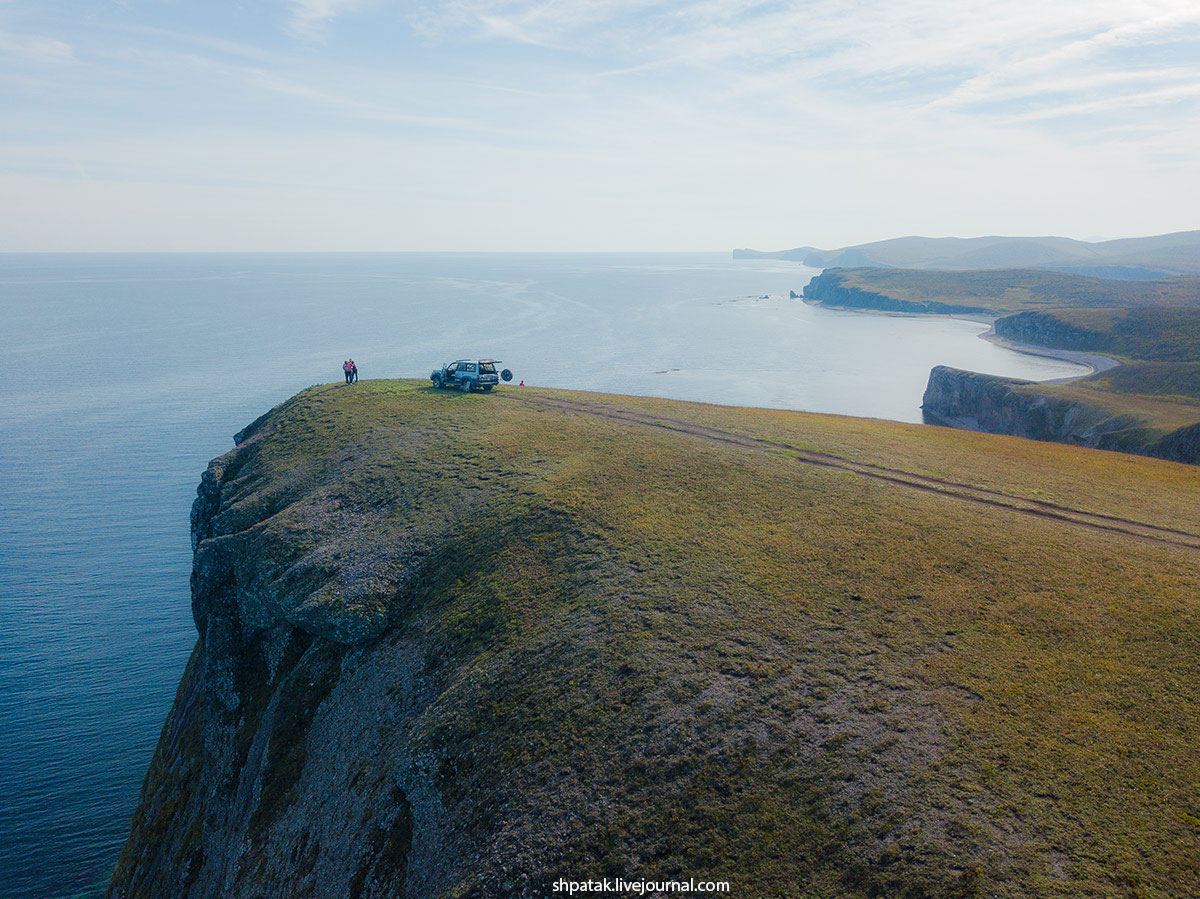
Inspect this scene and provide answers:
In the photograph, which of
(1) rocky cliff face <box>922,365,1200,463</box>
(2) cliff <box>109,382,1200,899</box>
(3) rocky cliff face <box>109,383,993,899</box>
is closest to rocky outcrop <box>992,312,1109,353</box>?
(1) rocky cliff face <box>922,365,1200,463</box>

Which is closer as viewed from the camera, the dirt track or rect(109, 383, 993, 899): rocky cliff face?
rect(109, 383, 993, 899): rocky cliff face

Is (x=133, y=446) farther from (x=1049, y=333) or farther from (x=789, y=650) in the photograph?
(x=1049, y=333)

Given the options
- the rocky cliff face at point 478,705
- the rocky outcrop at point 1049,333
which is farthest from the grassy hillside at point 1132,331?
the rocky cliff face at point 478,705

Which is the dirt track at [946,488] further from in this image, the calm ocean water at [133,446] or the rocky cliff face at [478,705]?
the calm ocean water at [133,446]

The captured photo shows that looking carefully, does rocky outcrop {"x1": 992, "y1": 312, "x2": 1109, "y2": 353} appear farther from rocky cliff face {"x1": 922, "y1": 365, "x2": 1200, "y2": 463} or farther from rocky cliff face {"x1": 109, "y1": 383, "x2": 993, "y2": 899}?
rocky cliff face {"x1": 109, "y1": 383, "x2": 993, "y2": 899}

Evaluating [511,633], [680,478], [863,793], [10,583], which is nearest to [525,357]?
[10,583]
